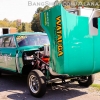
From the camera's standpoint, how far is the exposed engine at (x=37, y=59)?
6457mm

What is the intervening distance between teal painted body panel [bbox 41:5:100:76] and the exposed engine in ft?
2.62

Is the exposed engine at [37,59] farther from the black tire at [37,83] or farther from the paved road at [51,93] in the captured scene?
the paved road at [51,93]

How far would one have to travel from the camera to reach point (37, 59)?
6.61 m

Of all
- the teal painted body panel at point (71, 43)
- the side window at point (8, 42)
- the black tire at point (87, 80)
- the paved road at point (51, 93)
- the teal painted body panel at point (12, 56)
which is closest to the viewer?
the teal painted body panel at point (71, 43)

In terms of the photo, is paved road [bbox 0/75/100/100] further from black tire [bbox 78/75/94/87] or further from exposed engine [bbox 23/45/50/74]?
exposed engine [bbox 23/45/50/74]

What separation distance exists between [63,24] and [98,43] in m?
1.06

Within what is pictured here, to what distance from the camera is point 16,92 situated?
6730 millimetres

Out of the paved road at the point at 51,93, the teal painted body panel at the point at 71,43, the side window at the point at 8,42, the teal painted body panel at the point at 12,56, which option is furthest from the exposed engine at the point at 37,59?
the side window at the point at 8,42

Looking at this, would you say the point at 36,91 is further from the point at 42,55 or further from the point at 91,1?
the point at 91,1

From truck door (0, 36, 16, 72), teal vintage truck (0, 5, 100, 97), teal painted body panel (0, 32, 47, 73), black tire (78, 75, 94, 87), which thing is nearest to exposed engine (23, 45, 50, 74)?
teal vintage truck (0, 5, 100, 97)

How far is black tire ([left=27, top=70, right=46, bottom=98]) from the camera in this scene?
231 inches

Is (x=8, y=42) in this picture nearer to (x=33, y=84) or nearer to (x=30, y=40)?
(x=30, y=40)

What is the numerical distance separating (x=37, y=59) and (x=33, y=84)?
0.75 meters

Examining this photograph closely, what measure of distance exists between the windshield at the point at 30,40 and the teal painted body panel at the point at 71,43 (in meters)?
1.89
